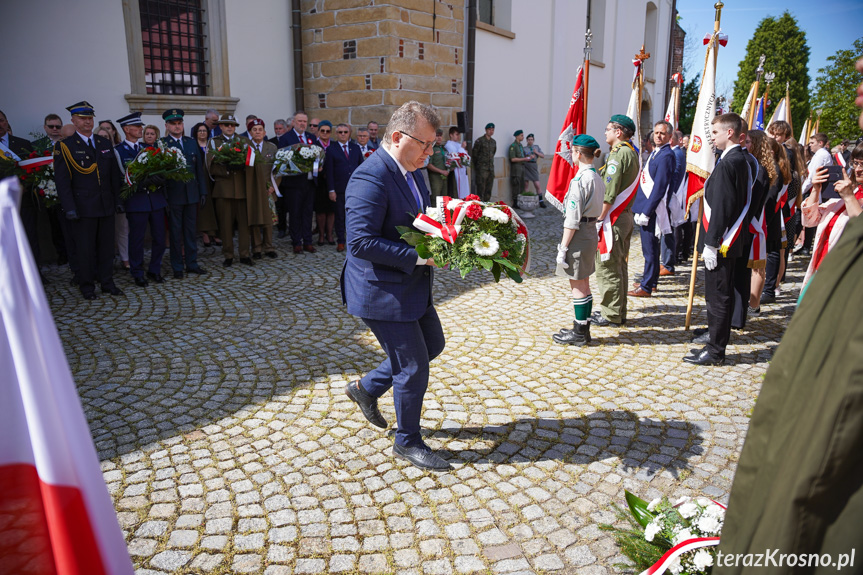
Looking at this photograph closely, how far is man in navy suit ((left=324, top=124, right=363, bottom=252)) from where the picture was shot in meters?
10.6

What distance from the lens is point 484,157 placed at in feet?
50.2

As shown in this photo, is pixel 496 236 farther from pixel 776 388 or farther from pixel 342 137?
pixel 342 137

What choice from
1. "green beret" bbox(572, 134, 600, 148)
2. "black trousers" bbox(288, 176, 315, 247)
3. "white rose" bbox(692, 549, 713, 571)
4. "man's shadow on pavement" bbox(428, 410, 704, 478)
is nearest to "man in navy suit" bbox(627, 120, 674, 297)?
"green beret" bbox(572, 134, 600, 148)

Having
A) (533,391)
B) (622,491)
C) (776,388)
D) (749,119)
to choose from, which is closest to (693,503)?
(622,491)

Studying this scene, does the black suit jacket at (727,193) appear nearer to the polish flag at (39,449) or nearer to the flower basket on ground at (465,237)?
the flower basket on ground at (465,237)

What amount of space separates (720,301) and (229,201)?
712 cm

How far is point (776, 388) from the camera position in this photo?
3.85 feet

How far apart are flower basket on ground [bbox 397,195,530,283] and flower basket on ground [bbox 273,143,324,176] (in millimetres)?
6895

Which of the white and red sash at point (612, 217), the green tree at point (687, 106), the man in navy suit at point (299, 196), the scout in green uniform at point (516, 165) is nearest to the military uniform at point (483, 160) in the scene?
the scout in green uniform at point (516, 165)

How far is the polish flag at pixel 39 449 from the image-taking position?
1.38 meters

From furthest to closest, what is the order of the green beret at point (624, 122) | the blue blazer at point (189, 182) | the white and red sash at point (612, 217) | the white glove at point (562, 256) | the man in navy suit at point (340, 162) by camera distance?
1. the man in navy suit at point (340, 162)
2. the blue blazer at point (189, 182)
3. the green beret at point (624, 122)
4. the white and red sash at point (612, 217)
5. the white glove at point (562, 256)

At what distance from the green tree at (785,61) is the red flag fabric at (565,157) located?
1244 inches

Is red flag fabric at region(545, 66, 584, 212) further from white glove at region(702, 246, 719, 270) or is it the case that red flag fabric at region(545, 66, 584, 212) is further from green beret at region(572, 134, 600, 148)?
white glove at region(702, 246, 719, 270)

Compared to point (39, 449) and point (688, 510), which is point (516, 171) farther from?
point (39, 449)
